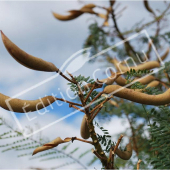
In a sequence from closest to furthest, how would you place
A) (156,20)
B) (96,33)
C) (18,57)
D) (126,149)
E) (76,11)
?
1. (18,57)
2. (126,149)
3. (76,11)
4. (156,20)
5. (96,33)

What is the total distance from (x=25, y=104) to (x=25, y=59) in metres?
0.07

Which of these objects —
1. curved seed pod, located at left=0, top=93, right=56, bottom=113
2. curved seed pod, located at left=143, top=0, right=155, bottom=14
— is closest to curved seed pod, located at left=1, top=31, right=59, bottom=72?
curved seed pod, located at left=0, top=93, right=56, bottom=113

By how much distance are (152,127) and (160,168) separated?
71 mm

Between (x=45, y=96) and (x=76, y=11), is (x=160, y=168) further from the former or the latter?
(x=76, y=11)

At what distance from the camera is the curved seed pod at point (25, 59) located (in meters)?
0.35

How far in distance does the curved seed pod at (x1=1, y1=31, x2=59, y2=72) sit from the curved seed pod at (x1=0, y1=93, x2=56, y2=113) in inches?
1.8

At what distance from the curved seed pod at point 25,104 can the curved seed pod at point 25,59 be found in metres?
0.04

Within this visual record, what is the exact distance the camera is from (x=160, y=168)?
378 millimetres

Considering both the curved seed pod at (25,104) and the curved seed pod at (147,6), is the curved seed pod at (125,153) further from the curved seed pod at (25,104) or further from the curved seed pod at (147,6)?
the curved seed pod at (147,6)

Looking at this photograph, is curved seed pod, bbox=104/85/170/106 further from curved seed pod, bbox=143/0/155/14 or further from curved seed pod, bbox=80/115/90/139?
curved seed pod, bbox=143/0/155/14

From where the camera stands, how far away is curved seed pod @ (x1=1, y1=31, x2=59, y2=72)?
0.35 m

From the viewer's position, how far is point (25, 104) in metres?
0.39

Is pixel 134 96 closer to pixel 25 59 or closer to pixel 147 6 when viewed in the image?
pixel 25 59

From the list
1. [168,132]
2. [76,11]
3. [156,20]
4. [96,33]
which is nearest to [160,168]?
[168,132]
